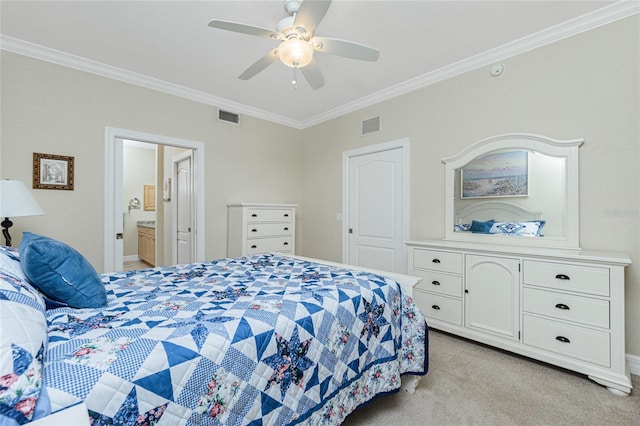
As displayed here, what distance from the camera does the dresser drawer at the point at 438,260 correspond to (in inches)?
102

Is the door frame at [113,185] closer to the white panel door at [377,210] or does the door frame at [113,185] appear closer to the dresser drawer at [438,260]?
the white panel door at [377,210]

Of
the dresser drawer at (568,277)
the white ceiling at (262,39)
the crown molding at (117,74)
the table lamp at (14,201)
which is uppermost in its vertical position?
the white ceiling at (262,39)

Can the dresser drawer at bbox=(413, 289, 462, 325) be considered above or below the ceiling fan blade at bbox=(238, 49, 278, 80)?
below

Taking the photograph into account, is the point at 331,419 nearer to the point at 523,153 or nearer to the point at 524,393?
the point at 524,393

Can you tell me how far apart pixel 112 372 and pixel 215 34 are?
2.48 metres

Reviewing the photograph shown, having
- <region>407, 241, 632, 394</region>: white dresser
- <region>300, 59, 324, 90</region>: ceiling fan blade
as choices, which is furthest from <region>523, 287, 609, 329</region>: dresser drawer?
<region>300, 59, 324, 90</region>: ceiling fan blade

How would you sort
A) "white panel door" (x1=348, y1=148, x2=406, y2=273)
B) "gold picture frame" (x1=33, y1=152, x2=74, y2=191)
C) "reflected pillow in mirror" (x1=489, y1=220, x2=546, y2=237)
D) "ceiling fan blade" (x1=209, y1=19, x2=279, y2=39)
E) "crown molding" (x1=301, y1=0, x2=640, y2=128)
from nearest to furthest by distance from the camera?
"ceiling fan blade" (x1=209, y1=19, x2=279, y2=39) < "crown molding" (x1=301, y1=0, x2=640, y2=128) < "reflected pillow in mirror" (x1=489, y1=220, x2=546, y2=237) < "gold picture frame" (x1=33, y1=152, x2=74, y2=191) < "white panel door" (x1=348, y1=148, x2=406, y2=273)

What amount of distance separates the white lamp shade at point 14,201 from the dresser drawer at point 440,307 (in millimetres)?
3282

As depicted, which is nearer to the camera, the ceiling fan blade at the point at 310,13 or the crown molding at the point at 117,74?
the ceiling fan blade at the point at 310,13

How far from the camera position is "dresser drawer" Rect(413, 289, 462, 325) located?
260 centimetres

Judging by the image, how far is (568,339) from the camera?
203 cm

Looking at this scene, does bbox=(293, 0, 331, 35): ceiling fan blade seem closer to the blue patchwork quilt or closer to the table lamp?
the blue patchwork quilt

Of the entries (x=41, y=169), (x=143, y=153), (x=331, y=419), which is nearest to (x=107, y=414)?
(x=331, y=419)

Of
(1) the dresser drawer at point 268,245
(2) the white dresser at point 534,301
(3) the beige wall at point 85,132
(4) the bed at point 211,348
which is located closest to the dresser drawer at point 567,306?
(2) the white dresser at point 534,301
